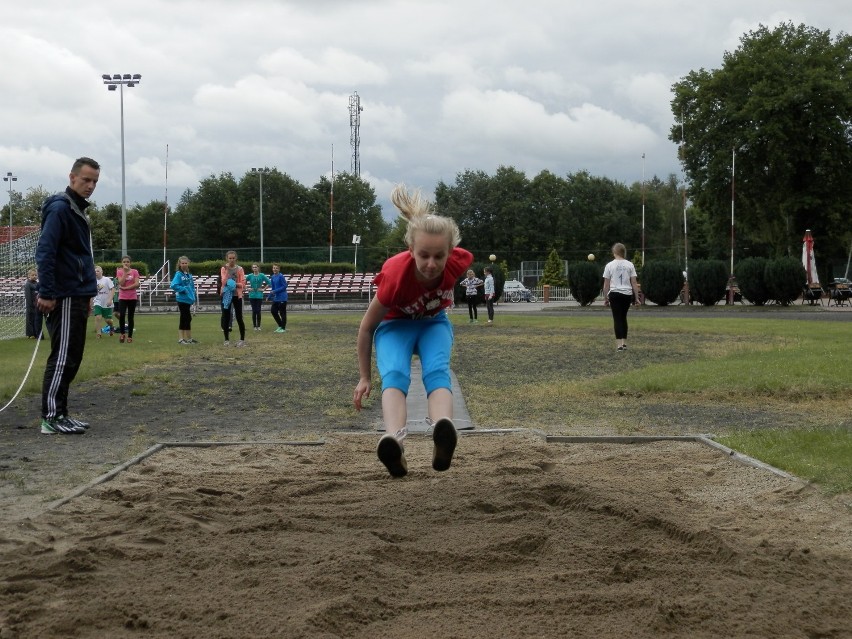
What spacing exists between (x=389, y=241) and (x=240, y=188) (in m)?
17.4

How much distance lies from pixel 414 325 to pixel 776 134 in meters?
57.2

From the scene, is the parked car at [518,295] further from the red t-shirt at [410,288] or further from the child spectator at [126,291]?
the red t-shirt at [410,288]

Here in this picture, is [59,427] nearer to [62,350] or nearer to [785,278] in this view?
[62,350]

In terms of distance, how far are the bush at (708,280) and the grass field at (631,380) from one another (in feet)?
74.1

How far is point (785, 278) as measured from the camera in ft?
146

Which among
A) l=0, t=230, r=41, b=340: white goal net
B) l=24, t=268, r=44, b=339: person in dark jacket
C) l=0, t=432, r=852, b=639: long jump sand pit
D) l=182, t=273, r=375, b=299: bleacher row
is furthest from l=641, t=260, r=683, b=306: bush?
l=0, t=432, r=852, b=639: long jump sand pit

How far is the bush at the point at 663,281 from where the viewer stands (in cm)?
4706

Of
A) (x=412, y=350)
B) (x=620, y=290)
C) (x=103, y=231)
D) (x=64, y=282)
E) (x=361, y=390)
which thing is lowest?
(x=361, y=390)

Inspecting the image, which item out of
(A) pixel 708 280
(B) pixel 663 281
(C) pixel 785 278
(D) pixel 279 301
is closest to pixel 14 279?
(D) pixel 279 301

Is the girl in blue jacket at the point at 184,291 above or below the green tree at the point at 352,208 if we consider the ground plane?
below

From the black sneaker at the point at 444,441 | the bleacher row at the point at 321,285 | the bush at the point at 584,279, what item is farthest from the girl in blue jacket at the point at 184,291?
the bleacher row at the point at 321,285

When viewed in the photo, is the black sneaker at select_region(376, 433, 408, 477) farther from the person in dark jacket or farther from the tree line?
the tree line

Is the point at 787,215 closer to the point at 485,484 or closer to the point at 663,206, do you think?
the point at 485,484

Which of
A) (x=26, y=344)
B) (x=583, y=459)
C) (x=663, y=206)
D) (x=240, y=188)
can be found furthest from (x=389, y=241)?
(x=583, y=459)
